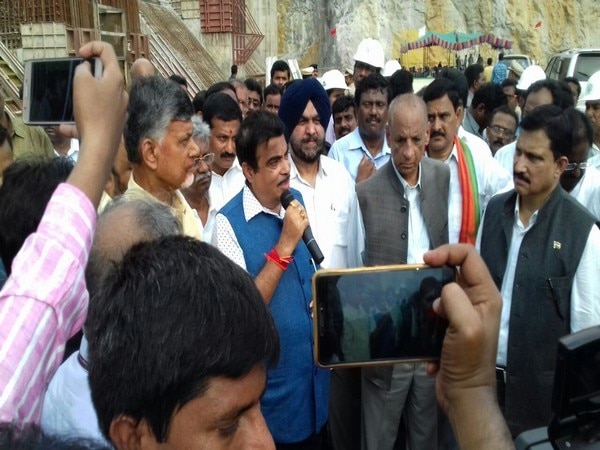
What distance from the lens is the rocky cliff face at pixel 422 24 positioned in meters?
22.9

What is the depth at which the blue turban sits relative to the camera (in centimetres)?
399

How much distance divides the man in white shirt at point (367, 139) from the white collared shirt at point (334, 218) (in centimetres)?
100

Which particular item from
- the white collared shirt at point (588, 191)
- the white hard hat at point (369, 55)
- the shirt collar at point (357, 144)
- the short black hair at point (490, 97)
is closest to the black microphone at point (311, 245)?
the white collared shirt at point (588, 191)

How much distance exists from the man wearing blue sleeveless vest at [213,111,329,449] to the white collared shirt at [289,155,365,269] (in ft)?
1.62

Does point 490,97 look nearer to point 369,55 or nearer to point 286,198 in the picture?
point 369,55

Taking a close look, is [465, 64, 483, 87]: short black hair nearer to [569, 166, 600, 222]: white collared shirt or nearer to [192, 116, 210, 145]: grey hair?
[569, 166, 600, 222]: white collared shirt

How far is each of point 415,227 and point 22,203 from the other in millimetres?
1975

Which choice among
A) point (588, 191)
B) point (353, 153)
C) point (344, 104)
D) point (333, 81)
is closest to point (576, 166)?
point (588, 191)

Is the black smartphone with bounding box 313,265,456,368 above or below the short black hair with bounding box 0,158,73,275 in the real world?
below

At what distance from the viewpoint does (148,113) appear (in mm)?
2787

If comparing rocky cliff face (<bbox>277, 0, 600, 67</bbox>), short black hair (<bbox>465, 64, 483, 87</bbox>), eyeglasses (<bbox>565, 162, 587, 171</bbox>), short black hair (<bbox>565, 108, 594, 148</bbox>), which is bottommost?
eyeglasses (<bbox>565, 162, 587, 171</bbox>)

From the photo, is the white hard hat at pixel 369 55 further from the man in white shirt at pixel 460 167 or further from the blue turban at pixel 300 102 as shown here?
the blue turban at pixel 300 102

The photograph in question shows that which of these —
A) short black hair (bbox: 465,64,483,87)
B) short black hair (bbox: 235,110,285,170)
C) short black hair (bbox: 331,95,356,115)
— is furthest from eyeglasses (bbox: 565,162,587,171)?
short black hair (bbox: 465,64,483,87)

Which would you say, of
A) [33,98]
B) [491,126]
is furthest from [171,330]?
[491,126]
